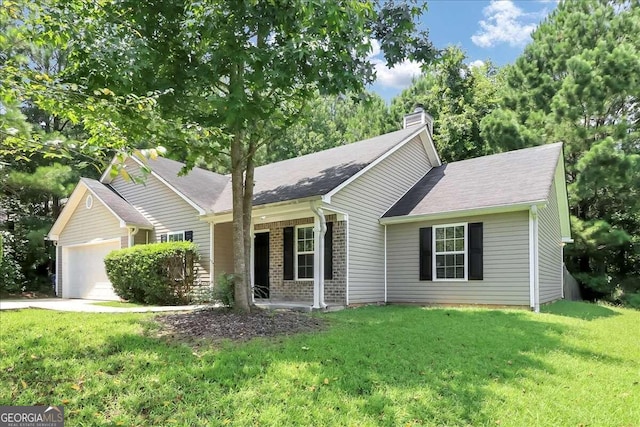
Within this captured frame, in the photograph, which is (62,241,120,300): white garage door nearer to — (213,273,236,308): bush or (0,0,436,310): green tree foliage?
(213,273,236,308): bush

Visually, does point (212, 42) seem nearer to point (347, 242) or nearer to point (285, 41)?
point (285, 41)

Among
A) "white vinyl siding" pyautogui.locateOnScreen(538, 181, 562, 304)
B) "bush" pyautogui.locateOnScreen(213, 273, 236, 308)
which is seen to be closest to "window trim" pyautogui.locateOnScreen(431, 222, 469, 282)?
"white vinyl siding" pyautogui.locateOnScreen(538, 181, 562, 304)

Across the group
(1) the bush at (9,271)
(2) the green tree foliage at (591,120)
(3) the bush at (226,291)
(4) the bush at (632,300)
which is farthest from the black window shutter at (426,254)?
(1) the bush at (9,271)

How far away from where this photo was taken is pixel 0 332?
6859 millimetres

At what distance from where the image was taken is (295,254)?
12.6 m

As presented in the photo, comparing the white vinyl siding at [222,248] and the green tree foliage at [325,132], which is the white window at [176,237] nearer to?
the white vinyl siding at [222,248]

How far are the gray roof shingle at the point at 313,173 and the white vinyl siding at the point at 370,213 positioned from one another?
1.14 ft

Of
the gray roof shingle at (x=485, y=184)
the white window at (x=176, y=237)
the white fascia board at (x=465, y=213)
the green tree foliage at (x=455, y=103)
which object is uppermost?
the green tree foliage at (x=455, y=103)

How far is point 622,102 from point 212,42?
1706 cm

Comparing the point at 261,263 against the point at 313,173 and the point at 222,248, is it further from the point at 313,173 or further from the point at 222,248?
the point at 313,173

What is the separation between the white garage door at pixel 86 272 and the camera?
1542 centimetres

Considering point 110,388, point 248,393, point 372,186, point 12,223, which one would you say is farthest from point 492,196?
point 12,223

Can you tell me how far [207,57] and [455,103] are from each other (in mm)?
21831

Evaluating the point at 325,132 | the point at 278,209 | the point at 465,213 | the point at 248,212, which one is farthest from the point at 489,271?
the point at 325,132
